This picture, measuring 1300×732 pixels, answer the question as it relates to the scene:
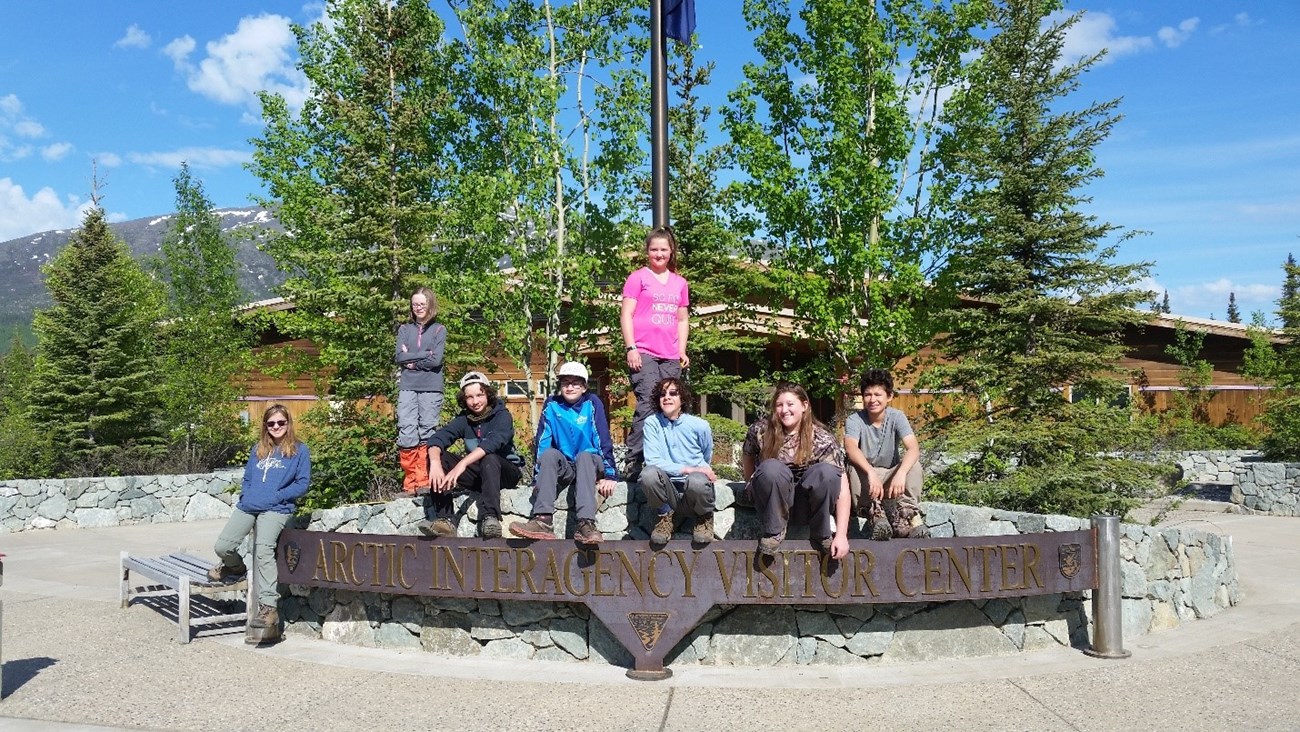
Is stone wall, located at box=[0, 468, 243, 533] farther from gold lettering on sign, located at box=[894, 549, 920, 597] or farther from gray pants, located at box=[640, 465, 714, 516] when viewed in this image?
gold lettering on sign, located at box=[894, 549, 920, 597]

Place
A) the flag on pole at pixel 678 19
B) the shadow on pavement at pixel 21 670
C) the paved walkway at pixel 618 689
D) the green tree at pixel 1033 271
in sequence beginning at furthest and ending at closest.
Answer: the green tree at pixel 1033 271
the flag on pole at pixel 678 19
the shadow on pavement at pixel 21 670
the paved walkway at pixel 618 689

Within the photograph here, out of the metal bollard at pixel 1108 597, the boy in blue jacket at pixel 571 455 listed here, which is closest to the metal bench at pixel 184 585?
the boy in blue jacket at pixel 571 455

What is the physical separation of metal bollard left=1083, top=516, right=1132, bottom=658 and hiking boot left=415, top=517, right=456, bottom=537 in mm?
4211

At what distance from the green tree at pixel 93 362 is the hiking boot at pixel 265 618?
10791 millimetres

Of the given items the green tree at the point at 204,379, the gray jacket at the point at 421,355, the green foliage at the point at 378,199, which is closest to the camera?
the gray jacket at the point at 421,355

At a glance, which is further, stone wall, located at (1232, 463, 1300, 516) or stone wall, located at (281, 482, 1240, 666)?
stone wall, located at (1232, 463, 1300, 516)

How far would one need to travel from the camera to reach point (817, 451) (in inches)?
229

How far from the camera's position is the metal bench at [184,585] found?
665 centimetres

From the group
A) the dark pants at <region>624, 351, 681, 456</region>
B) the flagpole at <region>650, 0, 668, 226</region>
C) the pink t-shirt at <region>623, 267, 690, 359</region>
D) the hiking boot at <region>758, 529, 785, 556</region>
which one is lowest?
the hiking boot at <region>758, 529, 785, 556</region>

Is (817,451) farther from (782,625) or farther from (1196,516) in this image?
(1196,516)

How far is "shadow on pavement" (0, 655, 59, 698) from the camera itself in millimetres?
5542

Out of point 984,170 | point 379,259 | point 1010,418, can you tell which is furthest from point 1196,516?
point 379,259

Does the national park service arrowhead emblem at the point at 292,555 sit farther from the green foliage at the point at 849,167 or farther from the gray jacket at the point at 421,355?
the green foliage at the point at 849,167

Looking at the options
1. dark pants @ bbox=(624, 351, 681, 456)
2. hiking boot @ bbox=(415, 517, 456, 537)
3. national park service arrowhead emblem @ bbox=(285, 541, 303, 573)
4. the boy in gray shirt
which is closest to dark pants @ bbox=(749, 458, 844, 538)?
the boy in gray shirt
